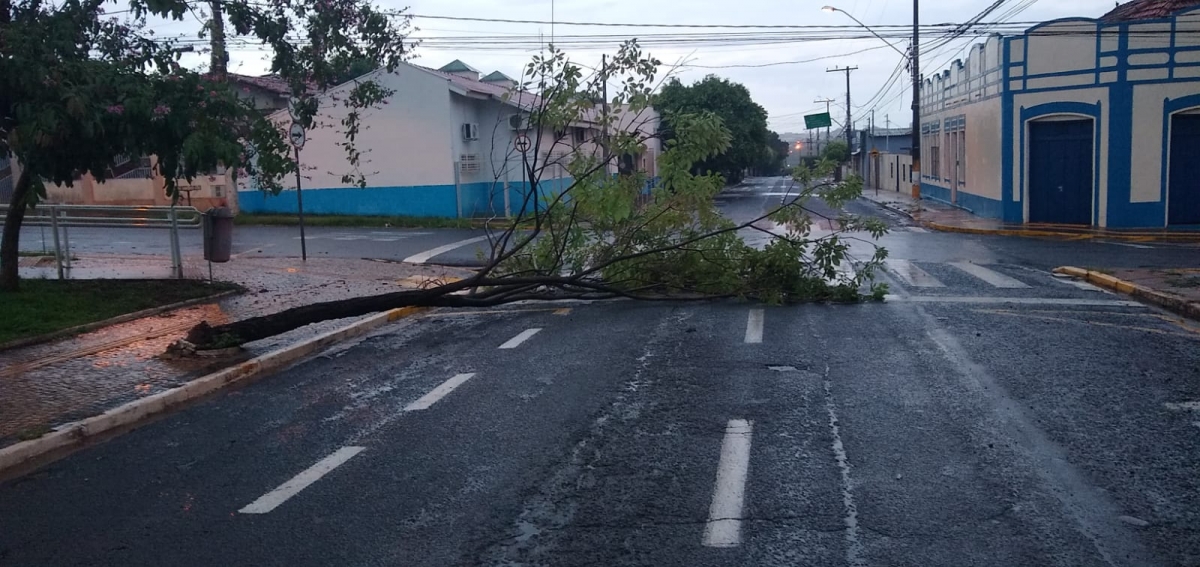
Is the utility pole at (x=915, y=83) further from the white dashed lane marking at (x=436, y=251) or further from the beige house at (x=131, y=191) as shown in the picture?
the beige house at (x=131, y=191)

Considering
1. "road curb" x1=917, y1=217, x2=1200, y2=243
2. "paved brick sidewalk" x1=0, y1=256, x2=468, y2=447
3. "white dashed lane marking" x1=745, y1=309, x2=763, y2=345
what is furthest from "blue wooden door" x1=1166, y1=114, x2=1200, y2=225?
"paved brick sidewalk" x1=0, y1=256, x2=468, y2=447

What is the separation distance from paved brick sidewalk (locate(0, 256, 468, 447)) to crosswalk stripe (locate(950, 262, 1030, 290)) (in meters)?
9.01

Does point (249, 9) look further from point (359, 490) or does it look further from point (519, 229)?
point (359, 490)

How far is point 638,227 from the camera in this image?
45.3ft

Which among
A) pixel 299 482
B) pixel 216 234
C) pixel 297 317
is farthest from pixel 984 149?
pixel 299 482

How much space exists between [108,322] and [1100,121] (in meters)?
24.9

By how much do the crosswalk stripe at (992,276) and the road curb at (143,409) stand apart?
986cm

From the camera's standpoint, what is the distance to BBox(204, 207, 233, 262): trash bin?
617 inches

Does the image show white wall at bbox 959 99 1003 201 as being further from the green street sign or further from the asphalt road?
the green street sign

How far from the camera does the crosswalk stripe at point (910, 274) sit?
16.0m

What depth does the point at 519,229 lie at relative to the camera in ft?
46.7

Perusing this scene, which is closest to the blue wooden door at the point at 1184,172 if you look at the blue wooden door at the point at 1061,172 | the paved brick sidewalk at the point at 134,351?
the blue wooden door at the point at 1061,172

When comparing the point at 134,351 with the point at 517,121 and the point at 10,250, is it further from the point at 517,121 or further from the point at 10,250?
the point at 517,121

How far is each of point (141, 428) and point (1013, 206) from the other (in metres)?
26.8
